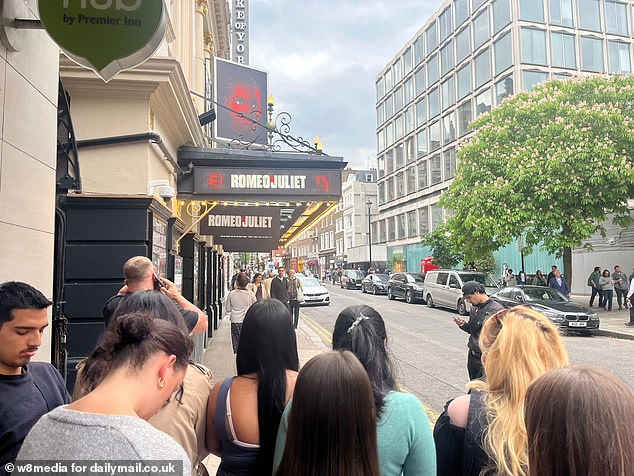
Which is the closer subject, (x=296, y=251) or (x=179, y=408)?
(x=179, y=408)

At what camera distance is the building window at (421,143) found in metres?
48.3

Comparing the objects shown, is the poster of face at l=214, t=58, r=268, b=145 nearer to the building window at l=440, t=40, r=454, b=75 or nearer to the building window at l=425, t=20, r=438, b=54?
the building window at l=440, t=40, r=454, b=75

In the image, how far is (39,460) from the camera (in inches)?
47.8

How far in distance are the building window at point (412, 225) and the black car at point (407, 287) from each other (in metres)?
21.7

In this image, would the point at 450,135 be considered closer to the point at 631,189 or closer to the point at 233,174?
the point at 631,189

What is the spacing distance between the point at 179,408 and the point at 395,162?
5464cm

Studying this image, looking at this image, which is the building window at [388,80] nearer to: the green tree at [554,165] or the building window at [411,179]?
the building window at [411,179]

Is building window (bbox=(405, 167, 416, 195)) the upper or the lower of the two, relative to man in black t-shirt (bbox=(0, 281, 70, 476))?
upper

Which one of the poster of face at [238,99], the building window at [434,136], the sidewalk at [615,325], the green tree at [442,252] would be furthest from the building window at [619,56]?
the poster of face at [238,99]

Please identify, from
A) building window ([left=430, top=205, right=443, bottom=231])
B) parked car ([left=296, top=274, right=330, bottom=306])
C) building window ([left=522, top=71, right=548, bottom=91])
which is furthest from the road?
building window ([left=430, top=205, right=443, bottom=231])

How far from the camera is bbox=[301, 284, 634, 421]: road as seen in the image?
795cm

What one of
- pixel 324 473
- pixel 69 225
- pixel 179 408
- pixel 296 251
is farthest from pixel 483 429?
pixel 296 251

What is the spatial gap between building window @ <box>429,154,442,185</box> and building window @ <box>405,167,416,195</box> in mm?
3687

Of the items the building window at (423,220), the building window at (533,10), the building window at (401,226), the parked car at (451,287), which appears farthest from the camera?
the building window at (401,226)
